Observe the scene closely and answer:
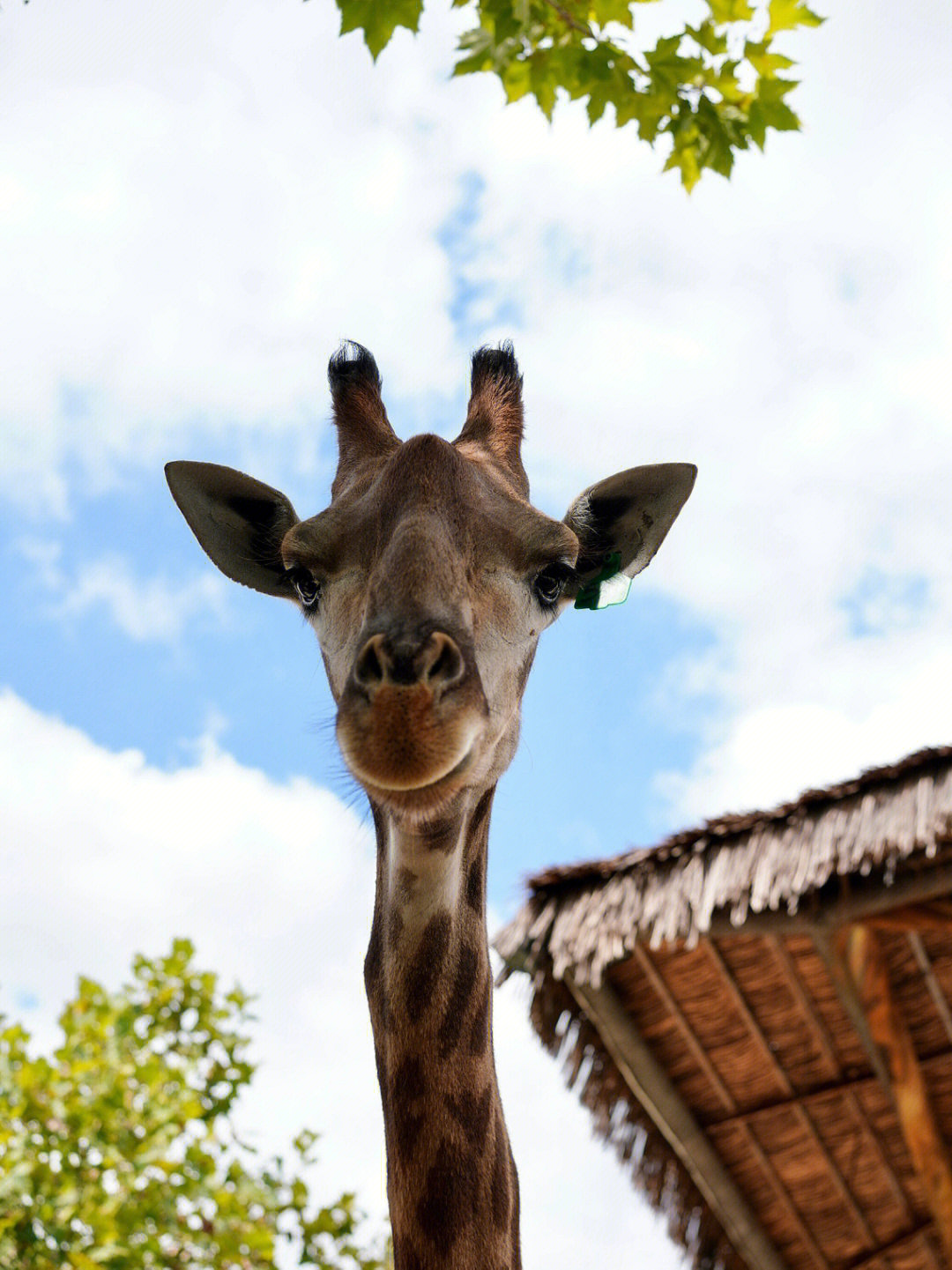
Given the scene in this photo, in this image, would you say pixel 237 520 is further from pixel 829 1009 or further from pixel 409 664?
pixel 829 1009

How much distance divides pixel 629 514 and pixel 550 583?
668 millimetres

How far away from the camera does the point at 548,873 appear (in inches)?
244

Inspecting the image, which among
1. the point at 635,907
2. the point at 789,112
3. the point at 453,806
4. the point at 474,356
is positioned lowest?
the point at 453,806

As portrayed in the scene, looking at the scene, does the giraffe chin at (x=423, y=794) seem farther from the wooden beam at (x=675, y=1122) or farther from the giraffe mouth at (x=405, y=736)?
the wooden beam at (x=675, y=1122)

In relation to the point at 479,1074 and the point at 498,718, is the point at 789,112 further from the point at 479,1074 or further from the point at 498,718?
the point at 479,1074

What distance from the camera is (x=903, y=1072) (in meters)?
6.11

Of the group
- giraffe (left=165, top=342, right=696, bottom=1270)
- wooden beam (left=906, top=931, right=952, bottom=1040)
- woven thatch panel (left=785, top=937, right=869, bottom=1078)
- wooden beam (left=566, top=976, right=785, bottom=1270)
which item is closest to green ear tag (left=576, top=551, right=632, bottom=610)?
giraffe (left=165, top=342, right=696, bottom=1270)

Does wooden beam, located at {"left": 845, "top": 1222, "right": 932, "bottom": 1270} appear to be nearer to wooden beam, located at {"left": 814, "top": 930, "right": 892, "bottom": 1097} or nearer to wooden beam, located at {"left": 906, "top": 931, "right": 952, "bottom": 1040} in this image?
wooden beam, located at {"left": 906, "top": 931, "right": 952, "bottom": 1040}

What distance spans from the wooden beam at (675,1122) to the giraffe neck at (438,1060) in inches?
133

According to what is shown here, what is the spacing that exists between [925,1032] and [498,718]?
5208 mm

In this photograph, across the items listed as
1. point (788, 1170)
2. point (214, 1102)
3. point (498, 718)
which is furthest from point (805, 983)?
point (498, 718)

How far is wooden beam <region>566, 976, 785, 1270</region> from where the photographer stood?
21.4 ft

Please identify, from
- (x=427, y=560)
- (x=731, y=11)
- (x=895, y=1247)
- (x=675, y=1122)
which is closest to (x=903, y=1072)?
(x=675, y=1122)

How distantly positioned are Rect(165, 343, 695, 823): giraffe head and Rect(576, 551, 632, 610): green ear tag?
4cm
